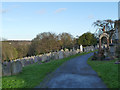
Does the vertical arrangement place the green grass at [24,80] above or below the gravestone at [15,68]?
below

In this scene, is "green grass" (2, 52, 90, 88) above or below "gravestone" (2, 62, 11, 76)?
below

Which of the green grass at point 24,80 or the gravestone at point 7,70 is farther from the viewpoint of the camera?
the gravestone at point 7,70

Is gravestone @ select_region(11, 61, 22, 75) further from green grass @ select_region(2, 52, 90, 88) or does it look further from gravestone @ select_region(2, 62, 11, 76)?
green grass @ select_region(2, 52, 90, 88)

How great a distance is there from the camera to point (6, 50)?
114 ft

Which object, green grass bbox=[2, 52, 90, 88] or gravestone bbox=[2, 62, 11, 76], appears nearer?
green grass bbox=[2, 52, 90, 88]

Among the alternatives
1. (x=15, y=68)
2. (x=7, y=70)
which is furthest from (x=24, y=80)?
(x=7, y=70)

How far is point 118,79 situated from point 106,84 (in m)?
1.16

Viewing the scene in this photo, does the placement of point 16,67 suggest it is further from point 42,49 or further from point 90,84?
point 42,49

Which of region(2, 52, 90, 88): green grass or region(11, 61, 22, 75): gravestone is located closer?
region(2, 52, 90, 88): green grass

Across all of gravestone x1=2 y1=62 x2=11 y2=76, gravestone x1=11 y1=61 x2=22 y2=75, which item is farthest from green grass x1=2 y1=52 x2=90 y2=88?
gravestone x1=2 y1=62 x2=11 y2=76

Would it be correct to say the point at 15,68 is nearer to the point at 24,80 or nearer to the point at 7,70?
the point at 7,70

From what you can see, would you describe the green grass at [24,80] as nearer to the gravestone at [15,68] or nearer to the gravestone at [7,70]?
the gravestone at [15,68]

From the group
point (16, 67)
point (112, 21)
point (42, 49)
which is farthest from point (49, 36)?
point (16, 67)

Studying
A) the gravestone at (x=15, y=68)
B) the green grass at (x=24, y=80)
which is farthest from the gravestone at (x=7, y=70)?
the green grass at (x=24, y=80)
